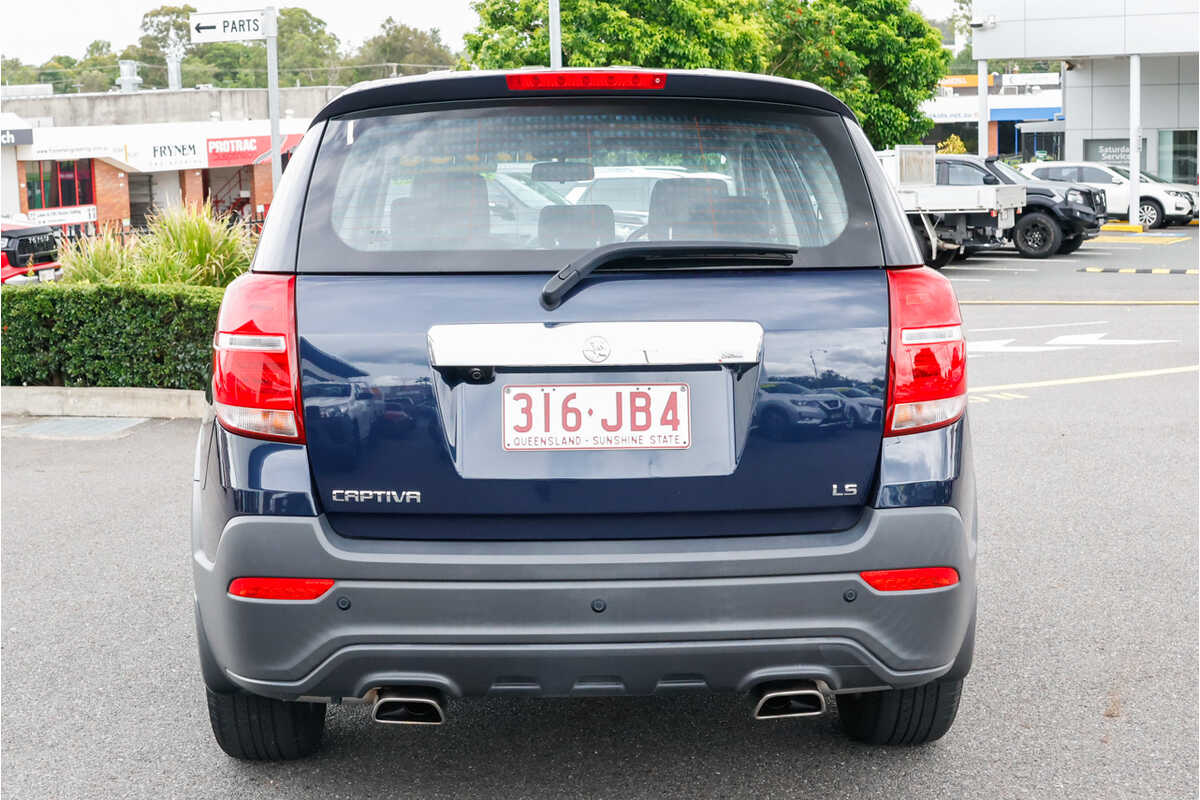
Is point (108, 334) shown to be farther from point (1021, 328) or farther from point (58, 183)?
point (58, 183)

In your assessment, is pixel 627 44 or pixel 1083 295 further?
pixel 627 44

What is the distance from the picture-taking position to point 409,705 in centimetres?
335

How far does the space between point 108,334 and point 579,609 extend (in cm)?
840

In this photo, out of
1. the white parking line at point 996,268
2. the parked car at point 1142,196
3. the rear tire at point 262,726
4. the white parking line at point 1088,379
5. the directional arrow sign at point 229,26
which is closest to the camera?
the rear tire at point 262,726

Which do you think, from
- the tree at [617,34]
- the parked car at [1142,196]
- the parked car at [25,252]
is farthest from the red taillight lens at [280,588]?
the parked car at [1142,196]

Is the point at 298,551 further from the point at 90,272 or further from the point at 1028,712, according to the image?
the point at 90,272

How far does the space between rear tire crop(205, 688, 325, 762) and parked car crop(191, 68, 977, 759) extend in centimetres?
49

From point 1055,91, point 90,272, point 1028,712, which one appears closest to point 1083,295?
point 90,272

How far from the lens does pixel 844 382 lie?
10.4 ft

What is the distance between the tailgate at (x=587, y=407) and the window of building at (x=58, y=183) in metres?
52.2

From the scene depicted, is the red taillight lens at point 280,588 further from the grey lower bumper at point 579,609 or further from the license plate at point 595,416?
the license plate at point 595,416

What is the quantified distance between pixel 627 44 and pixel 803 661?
28415 millimetres

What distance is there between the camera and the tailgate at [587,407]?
3.10m

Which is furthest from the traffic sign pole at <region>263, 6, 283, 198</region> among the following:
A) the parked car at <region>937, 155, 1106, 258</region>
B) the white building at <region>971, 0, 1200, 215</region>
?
the white building at <region>971, 0, 1200, 215</region>
